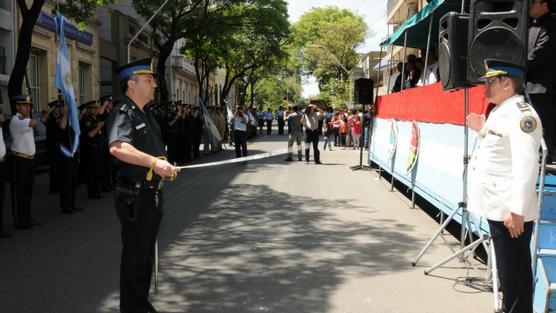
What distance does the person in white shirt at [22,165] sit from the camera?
7.98m

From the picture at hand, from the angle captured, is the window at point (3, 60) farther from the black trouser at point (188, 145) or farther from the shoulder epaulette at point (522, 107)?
the shoulder epaulette at point (522, 107)

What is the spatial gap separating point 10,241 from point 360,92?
11964 millimetres

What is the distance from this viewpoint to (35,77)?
21.4 m

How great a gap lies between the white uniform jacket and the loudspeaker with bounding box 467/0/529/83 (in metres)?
1.70

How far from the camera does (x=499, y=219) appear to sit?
12.1 feet

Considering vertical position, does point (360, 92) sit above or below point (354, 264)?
above

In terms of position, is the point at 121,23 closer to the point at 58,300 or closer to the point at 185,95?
the point at 185,95

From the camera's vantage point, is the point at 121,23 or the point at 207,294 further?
the point at 121,23

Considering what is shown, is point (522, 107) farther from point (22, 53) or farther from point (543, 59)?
point (22, 53)

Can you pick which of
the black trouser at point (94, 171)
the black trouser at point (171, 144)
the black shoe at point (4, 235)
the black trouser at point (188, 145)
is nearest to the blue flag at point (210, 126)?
the black trouser at point (188, 145)

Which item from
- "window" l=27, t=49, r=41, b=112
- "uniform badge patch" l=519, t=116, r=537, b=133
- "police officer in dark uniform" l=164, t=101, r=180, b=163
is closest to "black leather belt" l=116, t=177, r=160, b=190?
"uniform badge patch" l=519, t=116, r=537, b=133

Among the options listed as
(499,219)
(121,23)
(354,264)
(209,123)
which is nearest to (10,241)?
(354,264)

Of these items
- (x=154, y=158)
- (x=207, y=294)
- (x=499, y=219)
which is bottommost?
(x=207, y=294)

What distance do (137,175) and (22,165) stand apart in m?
4.76
